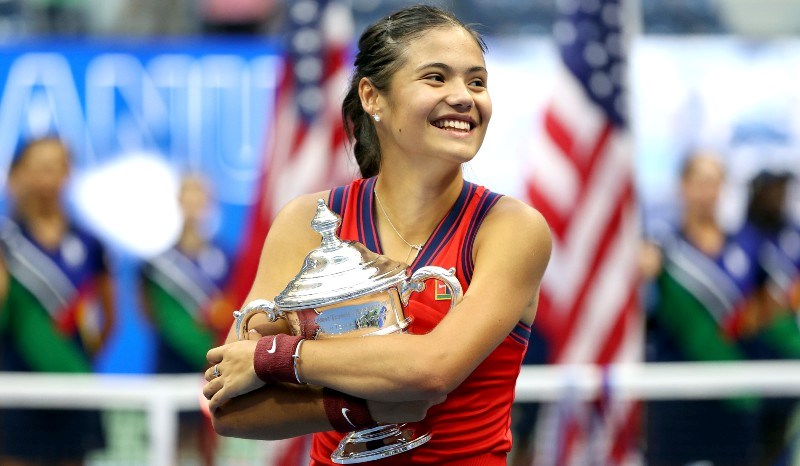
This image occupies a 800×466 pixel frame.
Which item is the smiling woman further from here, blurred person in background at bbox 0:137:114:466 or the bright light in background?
the bright light in background

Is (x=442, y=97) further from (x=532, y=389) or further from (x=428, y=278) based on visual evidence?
(x=532, y=389)

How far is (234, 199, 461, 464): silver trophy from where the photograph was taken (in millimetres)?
1970

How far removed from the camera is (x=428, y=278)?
2012 millimetres

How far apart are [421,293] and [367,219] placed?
0.67 feet

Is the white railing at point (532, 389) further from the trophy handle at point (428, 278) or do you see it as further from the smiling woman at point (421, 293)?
the trophy handle at point (428, 278)

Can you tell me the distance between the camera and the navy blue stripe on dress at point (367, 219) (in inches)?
87.1

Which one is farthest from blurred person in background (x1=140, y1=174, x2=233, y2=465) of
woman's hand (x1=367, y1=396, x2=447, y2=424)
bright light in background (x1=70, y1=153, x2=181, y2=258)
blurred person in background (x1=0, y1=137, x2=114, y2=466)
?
woman's hand (x1=367, y1=396, x2=447, y2=424)

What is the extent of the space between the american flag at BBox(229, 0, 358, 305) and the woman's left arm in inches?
121

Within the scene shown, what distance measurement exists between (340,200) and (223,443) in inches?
119

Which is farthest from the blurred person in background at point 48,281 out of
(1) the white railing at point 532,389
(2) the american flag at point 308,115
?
(2) the american flag at point 308,115

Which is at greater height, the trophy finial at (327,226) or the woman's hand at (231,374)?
the trophy finial at (327,226)

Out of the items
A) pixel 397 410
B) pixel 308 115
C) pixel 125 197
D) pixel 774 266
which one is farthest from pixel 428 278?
pixel 125 197

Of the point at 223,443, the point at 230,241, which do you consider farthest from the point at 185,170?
the point at 223,443

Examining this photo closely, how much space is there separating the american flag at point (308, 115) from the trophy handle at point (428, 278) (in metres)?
3.19
